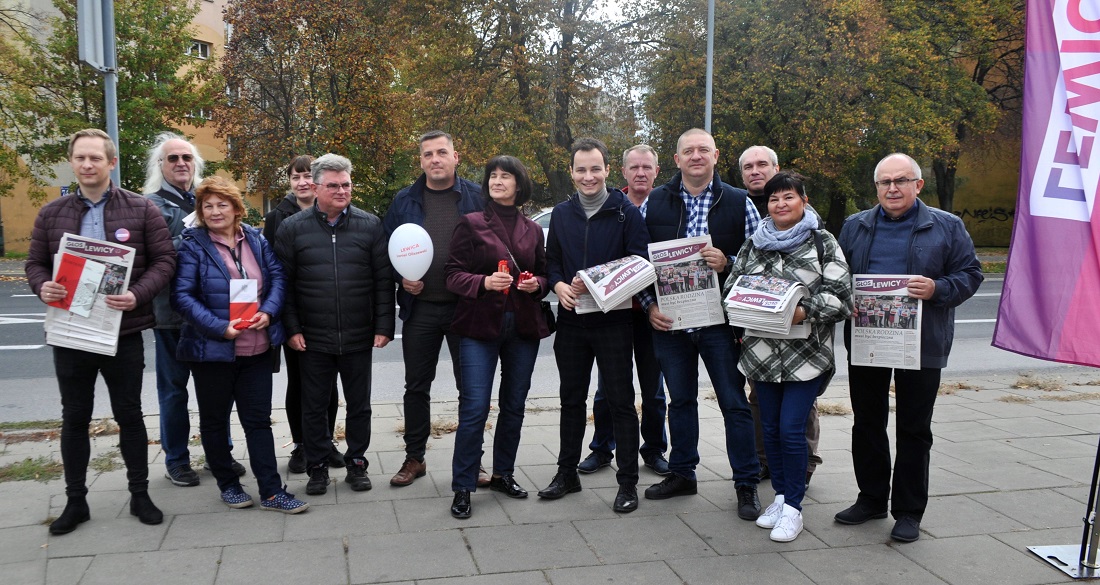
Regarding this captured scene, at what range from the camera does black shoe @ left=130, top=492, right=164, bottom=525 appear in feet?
14.1

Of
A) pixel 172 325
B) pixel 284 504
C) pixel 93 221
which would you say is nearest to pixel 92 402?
pixel 172 325

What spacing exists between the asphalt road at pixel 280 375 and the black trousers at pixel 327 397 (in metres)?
2.51

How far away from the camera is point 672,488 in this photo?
15.9ft

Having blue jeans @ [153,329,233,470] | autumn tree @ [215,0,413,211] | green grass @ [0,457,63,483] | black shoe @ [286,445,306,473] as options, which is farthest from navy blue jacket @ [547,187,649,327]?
autumn tree @ [215,0,413,211]

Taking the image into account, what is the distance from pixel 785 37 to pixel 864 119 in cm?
332

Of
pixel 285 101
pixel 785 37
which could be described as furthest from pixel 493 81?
pixel 785 37

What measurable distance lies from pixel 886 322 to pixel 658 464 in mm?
1898

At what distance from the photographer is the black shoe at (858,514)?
441 centimetres

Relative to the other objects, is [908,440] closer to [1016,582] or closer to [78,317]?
[1016,582]

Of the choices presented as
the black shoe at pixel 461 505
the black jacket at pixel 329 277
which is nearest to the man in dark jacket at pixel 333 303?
the black jacket at pixel 329 277

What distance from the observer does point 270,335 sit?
15.1ft

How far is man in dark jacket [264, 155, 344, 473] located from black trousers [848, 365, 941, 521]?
129 inches

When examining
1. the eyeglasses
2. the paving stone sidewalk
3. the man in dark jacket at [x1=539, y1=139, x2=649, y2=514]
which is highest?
the eyeglasses

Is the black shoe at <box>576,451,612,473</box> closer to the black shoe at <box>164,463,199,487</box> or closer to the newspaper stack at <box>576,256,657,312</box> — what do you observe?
the newspaper stack at <box>576,256,657,312</box>
